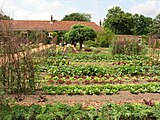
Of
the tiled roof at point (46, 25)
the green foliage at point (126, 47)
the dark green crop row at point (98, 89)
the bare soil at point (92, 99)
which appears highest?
the tiled roof at point (46, 25)

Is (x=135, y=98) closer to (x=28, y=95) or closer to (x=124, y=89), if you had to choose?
(x=124, y=89)

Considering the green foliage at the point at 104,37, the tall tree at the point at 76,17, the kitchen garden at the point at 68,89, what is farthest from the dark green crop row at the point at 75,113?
the tall tree at the point at 76,17

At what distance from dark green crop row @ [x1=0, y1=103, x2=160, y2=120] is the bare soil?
1.73m

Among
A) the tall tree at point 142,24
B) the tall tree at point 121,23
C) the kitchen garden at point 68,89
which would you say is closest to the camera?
the kitchen garden at point 68,89

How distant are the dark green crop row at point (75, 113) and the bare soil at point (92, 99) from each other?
1734 millimetres

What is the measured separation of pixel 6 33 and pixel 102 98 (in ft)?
10.5

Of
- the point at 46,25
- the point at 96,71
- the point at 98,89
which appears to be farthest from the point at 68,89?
the point at 46,25

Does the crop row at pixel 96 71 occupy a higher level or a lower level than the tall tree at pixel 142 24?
lower

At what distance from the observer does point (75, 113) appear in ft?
19.2

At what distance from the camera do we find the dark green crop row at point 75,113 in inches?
225

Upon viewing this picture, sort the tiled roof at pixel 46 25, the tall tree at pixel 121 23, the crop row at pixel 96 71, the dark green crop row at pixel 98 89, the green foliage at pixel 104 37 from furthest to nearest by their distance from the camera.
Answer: the tall tree at pixel 121 23, the tiled roof at pixel 46 25, the green foliage at pixel 104 37, the crop row at pixel 96 71, the dark green crop row at pixel 98 89

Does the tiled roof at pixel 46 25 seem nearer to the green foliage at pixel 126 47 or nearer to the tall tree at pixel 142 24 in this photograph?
the tall tree at pixel 142 24

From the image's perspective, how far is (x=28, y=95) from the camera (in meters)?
8.79

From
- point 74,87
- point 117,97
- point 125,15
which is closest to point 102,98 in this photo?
point 117,97
